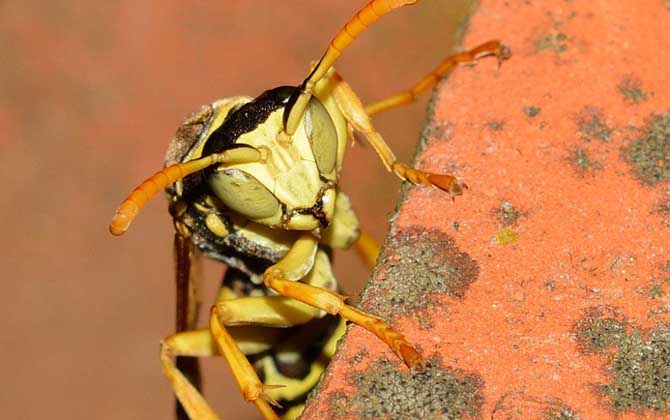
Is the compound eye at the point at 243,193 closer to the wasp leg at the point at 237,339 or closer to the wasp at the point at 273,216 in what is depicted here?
the wasp at the point at 273,216

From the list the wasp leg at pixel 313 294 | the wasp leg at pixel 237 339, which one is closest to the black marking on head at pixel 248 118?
the wasp leg at pixel 313 294

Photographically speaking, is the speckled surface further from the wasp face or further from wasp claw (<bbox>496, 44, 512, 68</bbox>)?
the wasp face

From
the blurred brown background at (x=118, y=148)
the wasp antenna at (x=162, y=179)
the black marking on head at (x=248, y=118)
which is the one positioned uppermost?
the wasp antenna at (x=162, y=179)

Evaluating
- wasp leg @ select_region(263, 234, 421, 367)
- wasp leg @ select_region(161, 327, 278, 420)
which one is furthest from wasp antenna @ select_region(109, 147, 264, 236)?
wasp leg @ select_region(161, 327, 278, 420)

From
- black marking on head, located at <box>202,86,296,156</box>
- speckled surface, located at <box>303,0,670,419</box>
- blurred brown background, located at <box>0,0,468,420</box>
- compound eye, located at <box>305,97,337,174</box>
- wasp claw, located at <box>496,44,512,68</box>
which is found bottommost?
blurred brown background, located at <box>0,0,468,420</box>

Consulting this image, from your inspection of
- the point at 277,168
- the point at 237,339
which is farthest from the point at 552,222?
the point at 237,339

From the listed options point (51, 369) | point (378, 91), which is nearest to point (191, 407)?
point (51, 369)
